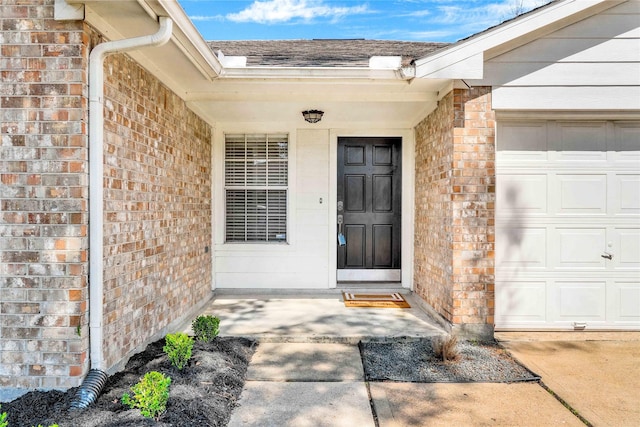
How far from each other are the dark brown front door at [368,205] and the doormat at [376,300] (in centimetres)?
42

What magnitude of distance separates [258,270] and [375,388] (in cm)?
303

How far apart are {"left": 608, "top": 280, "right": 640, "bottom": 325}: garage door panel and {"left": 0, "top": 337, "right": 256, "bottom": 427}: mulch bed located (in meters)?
3.79

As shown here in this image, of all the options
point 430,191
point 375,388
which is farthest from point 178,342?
point 430,191

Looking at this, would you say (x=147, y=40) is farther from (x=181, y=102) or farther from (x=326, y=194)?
(x=326, y=194)

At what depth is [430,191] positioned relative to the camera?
470cm

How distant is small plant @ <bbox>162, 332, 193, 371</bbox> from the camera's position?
9.49 feet

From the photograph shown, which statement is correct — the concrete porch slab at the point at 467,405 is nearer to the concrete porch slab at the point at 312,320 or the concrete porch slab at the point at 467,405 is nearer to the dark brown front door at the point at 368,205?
the concrete porch slab at the point at 312,320

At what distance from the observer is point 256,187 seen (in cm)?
571

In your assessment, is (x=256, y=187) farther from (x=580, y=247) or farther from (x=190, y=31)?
(x=580, y=247)

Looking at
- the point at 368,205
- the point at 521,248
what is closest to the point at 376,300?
the point at 368,205

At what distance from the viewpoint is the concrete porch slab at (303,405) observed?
8.14ft

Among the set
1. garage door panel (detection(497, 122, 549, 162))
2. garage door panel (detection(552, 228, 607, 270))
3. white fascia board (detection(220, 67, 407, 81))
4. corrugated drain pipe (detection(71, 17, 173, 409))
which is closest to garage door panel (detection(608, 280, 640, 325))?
garage door panel (detection(552, 228, 607, 270))

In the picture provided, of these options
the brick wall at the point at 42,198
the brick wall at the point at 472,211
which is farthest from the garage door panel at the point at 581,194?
the brick wall at the point at 42,198

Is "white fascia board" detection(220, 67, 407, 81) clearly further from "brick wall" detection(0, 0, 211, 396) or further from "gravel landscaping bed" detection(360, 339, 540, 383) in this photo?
"gravel landscaping bed" detection(360, 339, 540, 383)
